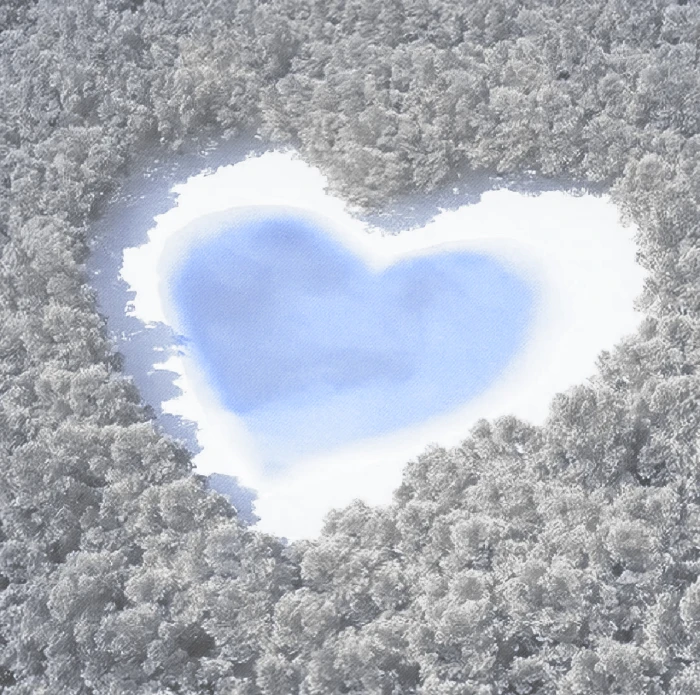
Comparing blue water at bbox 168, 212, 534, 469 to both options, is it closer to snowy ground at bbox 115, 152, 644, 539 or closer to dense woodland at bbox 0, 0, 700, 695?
snowy ground at bbox 115, 152, 644, 539

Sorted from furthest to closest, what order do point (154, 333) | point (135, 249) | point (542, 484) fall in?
point (135, 249) → point (154, 333) → point (542, 484)

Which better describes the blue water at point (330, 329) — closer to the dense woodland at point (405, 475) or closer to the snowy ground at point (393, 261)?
the snowy ground at point (393, 261)

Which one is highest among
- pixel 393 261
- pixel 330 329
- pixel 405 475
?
pixel 393 261

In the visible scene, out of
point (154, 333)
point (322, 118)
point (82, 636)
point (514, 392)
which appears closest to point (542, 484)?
point (514, 392)

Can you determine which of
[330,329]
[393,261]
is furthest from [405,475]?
[393,261]

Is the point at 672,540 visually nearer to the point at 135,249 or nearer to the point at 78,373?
the point at 78,373

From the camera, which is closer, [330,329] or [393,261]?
[330,329]

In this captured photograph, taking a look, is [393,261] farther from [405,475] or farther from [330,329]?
[405,475]
